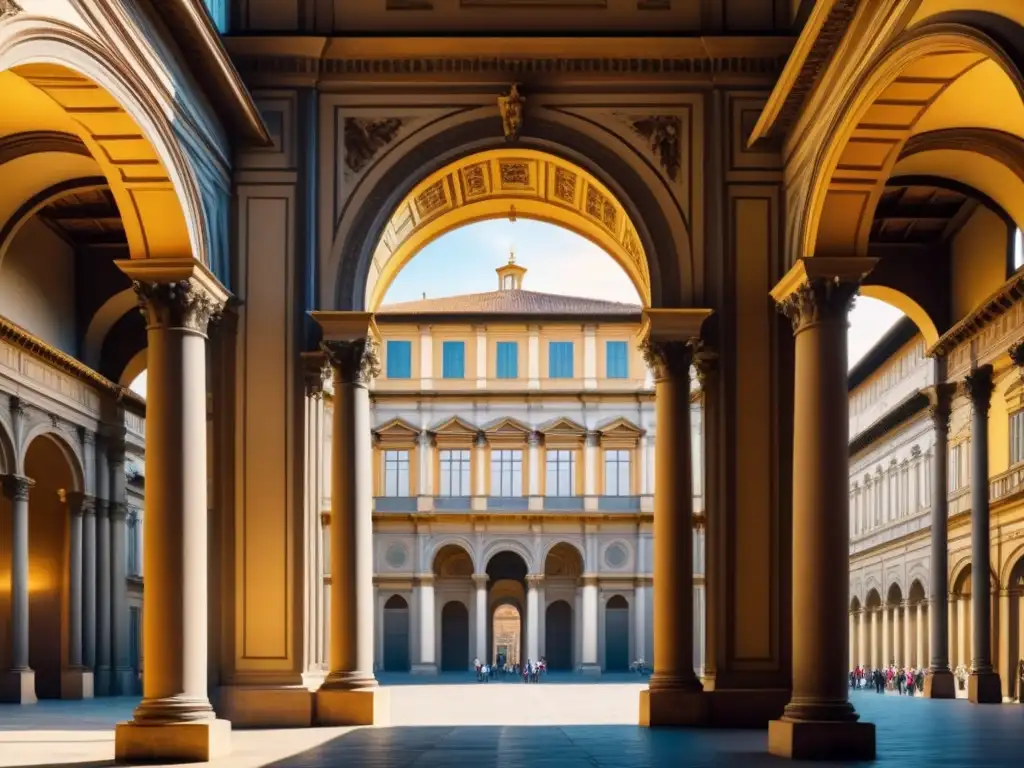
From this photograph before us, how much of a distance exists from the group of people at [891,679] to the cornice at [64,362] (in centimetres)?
2315

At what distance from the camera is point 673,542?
2306cm

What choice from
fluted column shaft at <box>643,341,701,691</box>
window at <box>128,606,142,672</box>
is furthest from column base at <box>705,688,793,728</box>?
window at <box>128,606,142,672</box>

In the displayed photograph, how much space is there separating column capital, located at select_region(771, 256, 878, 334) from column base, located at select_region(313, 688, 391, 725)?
8772 millimetres

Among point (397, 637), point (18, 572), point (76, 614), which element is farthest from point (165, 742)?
point (397, 637)

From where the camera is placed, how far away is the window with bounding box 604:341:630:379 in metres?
73.9

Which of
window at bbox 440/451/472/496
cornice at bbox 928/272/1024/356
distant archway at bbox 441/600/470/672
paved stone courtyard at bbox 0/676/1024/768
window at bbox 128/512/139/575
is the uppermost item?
cornice at bbox 928/272/1024/356

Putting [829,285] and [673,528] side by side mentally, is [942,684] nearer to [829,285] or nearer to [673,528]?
[673,528]

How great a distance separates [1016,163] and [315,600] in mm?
14041

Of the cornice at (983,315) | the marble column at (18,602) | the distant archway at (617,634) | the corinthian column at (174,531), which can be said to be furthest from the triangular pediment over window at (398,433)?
the corinthian column at (174,531)

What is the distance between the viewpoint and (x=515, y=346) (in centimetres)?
7412

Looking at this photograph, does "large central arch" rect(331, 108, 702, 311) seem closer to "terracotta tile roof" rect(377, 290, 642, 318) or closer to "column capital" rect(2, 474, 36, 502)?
"column capital" rect(2, 474, 36, 502)

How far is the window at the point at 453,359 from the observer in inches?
2911

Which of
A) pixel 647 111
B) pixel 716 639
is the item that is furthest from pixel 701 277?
pixel 716 639

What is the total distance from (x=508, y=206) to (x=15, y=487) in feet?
51.6
